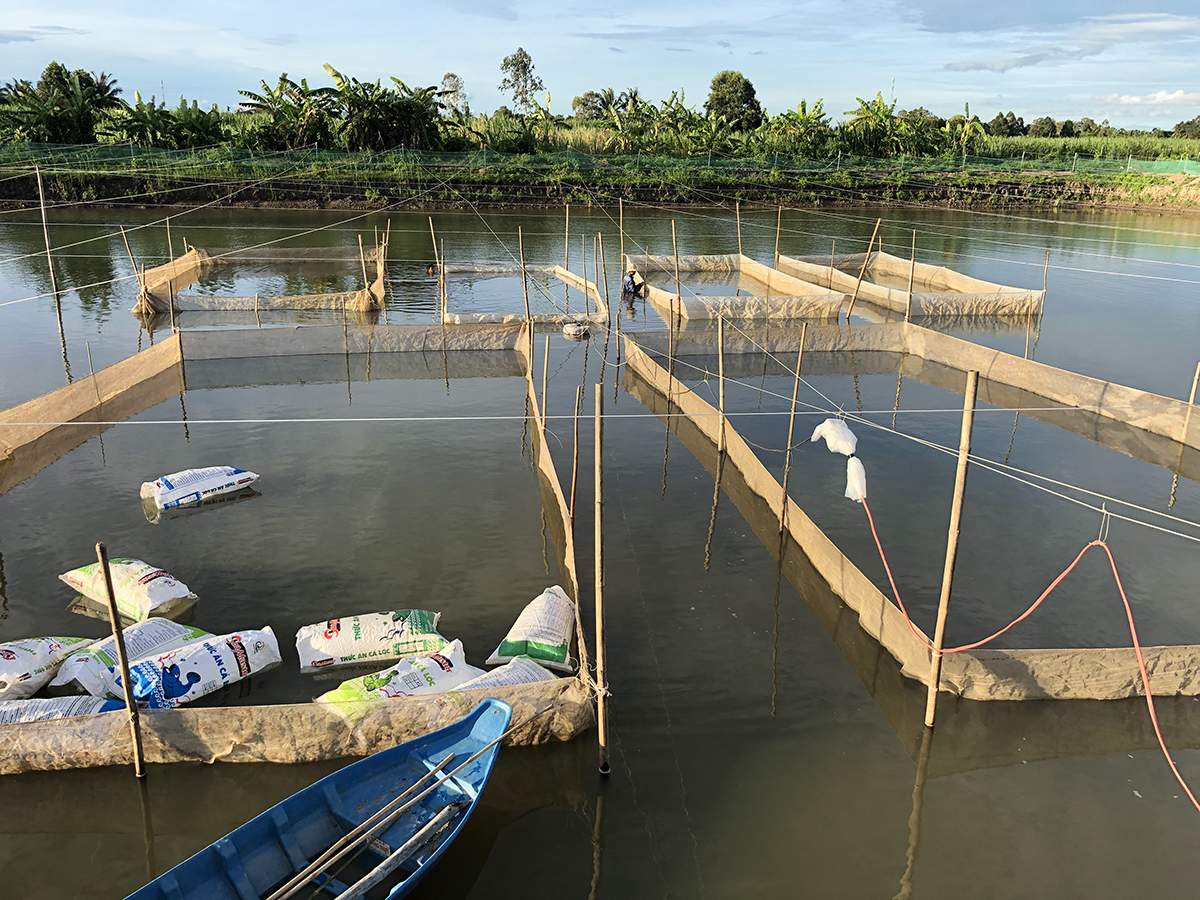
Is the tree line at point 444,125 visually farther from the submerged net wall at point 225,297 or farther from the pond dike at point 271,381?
the pond dike at point 271,381

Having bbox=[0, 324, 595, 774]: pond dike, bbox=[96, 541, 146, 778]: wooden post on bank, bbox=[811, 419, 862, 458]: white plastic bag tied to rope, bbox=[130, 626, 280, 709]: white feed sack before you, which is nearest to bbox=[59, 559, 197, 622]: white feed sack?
bbox=[130, 626, 280, 709]: white feed sack

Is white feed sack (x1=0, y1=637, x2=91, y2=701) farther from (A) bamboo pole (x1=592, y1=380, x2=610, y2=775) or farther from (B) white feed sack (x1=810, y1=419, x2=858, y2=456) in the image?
(B) white feed sack (x1=810, y1=419, x2=858, y2=456)

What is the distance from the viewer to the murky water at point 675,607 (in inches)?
234

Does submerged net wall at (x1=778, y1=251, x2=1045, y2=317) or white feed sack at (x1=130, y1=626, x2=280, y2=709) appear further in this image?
submerged net wall at (x1=778, y1=251, x2=1045, y2=317)

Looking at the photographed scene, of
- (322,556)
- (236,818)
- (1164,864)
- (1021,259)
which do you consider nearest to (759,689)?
(1164,864)

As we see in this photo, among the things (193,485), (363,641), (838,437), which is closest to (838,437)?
(838,437)

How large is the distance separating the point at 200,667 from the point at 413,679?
6.25 ft

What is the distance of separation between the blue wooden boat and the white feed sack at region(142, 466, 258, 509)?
6.17m

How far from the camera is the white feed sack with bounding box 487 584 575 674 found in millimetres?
7625

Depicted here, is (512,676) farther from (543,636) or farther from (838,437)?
(838,437)

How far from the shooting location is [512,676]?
7.09 meters

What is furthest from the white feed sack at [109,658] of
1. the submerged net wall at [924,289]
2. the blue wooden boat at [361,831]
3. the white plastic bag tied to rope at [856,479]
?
the submerged net wall at [924,289]

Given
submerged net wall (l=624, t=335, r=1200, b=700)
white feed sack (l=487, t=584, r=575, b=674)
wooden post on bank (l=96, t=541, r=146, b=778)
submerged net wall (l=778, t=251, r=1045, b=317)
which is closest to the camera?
wooden post on bank (l=96, t=541, r=146, b=778)

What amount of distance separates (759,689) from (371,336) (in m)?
11.9
